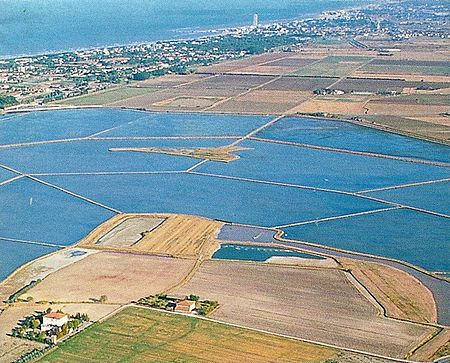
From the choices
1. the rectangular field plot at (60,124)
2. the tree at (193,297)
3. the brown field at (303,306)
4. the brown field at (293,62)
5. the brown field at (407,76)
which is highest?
the brown field at (293,62)

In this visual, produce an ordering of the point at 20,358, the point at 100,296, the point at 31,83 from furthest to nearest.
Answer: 1. the point at 31,83
2. the point at 100,296
3. the point at 20,358

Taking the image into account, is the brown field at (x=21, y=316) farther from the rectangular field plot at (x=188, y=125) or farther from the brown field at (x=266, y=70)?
the brown field at (x=266, y=70)

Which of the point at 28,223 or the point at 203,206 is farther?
the point at 203,206

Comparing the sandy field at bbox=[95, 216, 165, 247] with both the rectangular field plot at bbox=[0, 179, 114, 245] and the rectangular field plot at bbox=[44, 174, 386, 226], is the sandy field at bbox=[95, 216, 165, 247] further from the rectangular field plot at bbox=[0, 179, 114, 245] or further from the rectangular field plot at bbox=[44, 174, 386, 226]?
the rectangular field plot at bbox=[44, 174, 386, 226]

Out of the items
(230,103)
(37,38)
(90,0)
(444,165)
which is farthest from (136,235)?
(90,0)

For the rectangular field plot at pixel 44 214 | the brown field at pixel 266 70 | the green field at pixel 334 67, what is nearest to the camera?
the rectangular field plot at pixel 44 214

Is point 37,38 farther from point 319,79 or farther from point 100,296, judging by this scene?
point 100,296

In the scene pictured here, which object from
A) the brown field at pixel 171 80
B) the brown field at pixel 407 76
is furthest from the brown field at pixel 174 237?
the brown field at pixel 407 76
